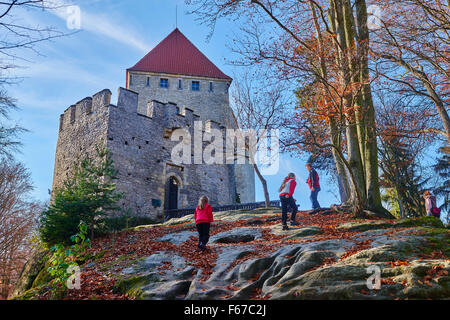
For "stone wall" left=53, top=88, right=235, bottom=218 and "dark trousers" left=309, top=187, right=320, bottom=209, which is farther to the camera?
"stone wall" left=53, top=88, right=235, bottom=218

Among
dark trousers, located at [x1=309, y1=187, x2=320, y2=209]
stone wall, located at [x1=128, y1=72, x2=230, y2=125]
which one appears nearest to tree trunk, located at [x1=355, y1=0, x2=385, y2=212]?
dark trousers, located at [x1=309, y1=187, x2=320, y2=209]

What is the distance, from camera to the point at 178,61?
30328mm

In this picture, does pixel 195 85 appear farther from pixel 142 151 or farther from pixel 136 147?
pixel 136 147

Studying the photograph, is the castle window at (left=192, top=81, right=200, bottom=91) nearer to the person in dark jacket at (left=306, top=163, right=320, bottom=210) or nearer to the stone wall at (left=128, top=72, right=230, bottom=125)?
the stone wall at (left=128, top=72, right=230, bottom=125)

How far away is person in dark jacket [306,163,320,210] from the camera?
13.8 m

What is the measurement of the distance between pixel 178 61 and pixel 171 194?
1382cm

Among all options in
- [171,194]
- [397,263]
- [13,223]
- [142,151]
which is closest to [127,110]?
[142,151]

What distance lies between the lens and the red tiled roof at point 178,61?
28984 millimetres

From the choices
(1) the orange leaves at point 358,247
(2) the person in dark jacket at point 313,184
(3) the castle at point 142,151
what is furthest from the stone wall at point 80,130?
(1) the orange leaves at point 358,247

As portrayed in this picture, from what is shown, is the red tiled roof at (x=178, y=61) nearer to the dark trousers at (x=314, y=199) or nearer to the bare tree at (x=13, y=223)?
the bare tree at (x=13, y=223)

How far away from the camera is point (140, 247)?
400 inches

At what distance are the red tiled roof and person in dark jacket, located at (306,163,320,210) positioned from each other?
57.0ft
